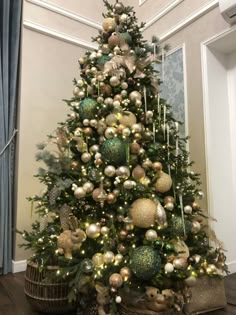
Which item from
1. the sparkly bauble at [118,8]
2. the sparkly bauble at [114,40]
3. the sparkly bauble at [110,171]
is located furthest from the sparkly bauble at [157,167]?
the sparkly bauble at [118,8]

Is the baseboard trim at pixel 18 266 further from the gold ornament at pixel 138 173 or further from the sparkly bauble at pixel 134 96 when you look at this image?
the sparkly bauble at pixel 134 96

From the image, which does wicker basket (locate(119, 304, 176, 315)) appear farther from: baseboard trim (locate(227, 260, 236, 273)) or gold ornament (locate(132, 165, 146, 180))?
baseboard trim (locate(227, 260, 236, 273))

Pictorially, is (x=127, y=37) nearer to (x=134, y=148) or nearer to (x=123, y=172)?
(x=134, y=148)

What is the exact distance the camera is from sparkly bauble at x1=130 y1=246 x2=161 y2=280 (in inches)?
51.3

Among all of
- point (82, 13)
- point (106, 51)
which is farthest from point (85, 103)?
point (82, 13)

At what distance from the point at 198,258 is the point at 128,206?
46cm

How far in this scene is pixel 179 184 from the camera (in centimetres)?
164

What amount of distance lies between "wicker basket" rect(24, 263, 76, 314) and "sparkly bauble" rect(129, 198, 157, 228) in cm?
55

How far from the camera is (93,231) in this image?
4.65 feet

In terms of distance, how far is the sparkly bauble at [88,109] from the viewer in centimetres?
169

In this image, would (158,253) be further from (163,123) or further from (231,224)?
(231,224)

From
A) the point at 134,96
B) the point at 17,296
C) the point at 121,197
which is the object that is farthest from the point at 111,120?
the point at 17,296

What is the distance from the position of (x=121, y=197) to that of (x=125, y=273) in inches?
14.5

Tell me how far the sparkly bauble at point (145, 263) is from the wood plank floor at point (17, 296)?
0.63 m
